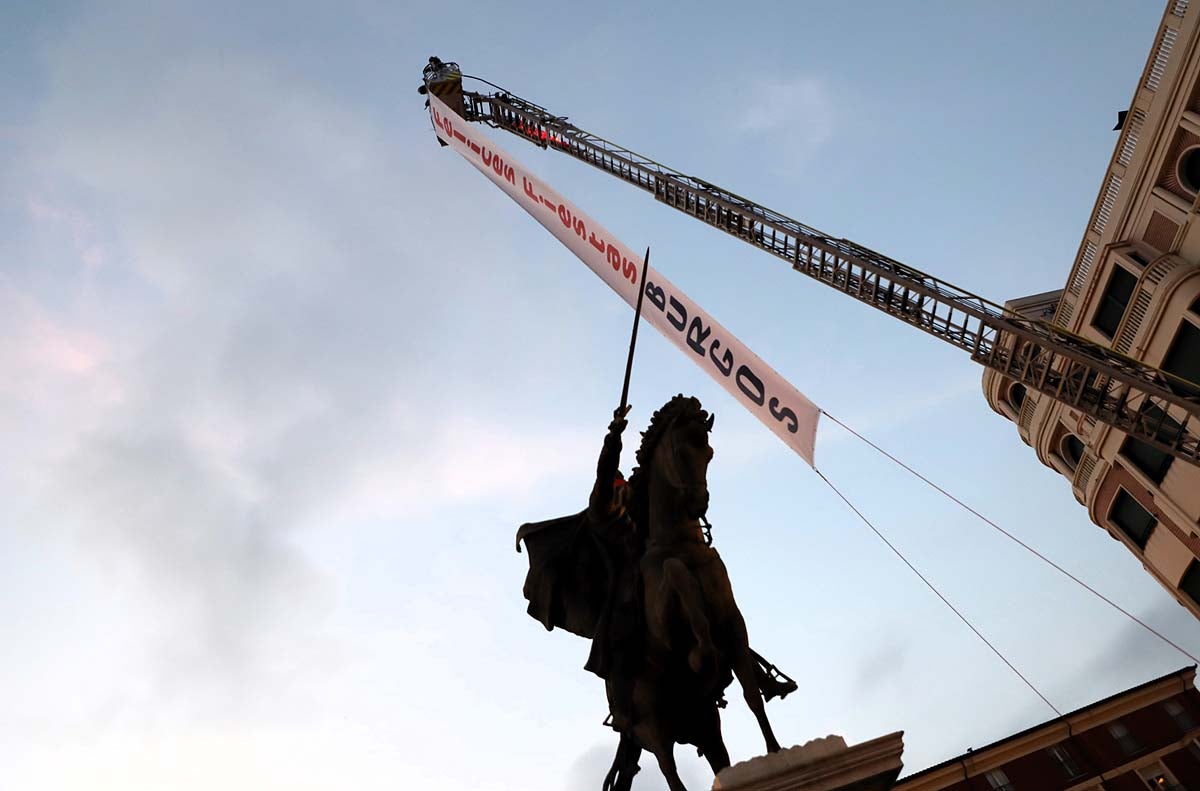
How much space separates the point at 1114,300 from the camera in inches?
1099

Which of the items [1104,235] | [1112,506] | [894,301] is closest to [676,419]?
[894,301]

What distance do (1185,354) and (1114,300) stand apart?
3429 mm

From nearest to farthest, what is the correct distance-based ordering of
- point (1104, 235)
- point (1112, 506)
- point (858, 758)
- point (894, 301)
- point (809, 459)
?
1. point (858, 758)
2. point (809, 459)
3. point (894, 301)
4. point (1104, 235)
5. point (1112, 506)

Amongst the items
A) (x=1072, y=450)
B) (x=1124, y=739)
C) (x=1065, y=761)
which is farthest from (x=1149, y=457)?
(x=1124, y=739)

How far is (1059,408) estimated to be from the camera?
31.3 metres

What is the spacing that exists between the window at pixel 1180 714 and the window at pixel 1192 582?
1695 centimetres

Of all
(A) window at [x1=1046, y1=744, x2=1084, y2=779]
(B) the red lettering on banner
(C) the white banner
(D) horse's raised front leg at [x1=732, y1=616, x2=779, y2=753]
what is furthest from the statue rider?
(A) window at [x1=1046, y1=744, x2=1084, y2=779]

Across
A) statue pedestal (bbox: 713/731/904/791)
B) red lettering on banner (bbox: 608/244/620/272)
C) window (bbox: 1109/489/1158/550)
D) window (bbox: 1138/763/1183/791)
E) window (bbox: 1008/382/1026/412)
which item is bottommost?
statue pedestal (bbox: 713/731/904/791)

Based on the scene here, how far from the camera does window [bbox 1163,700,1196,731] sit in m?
40.8

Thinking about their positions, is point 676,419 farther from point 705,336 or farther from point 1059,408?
point 1059,408

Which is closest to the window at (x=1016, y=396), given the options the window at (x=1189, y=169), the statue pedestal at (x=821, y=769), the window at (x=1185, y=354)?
the window at (x=1185, y=354)

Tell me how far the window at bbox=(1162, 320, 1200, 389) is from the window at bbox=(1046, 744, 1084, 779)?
23015mm

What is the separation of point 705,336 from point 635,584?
18.0 ft

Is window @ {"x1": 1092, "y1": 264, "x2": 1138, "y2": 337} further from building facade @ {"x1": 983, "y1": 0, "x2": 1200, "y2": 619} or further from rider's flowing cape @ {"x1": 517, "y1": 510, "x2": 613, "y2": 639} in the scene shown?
rider's flowing cape @ {"x1": 517, "y1": 510, "x2": 613, "y2": 639}
